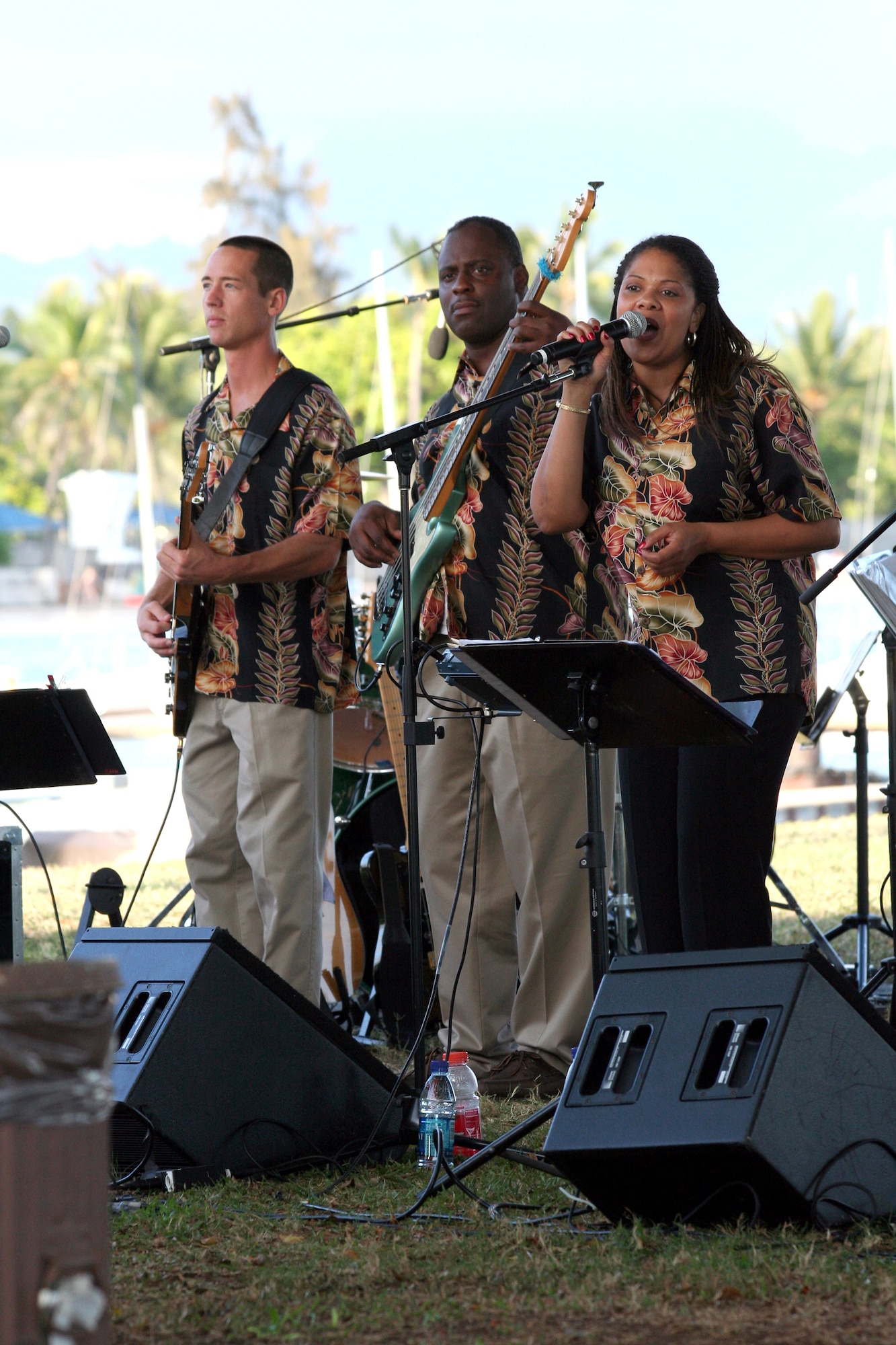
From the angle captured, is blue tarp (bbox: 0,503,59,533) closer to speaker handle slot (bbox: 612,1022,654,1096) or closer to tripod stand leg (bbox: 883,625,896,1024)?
tripod stand leg (bbox: 883,625,896,1024)

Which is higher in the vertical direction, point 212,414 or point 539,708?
point 212,414

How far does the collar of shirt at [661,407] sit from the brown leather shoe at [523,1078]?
158 centimetres

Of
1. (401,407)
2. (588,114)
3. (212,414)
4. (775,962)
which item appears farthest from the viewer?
(588,114)

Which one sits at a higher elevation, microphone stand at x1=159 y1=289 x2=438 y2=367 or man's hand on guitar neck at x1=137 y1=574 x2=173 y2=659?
microphone stand at x1=159 y1=289 x2=438 y2=367

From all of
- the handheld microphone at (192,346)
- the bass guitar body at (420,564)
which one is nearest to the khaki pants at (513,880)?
the bass guitar body at (420,564)

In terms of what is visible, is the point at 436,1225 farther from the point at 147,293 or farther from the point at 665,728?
the point at 147,293

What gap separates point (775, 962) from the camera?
258 cm

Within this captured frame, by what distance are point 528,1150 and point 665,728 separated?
934mm

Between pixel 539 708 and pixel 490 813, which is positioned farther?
pixel 490 813

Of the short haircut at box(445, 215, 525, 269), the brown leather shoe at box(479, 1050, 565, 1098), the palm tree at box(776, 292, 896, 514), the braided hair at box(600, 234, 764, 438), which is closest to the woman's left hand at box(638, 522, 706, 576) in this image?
the braided hair at box(600, 234, 764, 438)

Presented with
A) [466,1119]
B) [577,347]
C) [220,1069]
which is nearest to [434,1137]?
[466,1119]

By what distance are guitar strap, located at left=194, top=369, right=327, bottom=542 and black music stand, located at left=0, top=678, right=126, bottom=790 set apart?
59 centimetres

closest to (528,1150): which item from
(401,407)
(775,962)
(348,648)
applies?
(775,962)

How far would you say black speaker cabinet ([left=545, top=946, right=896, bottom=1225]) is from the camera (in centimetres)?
247
